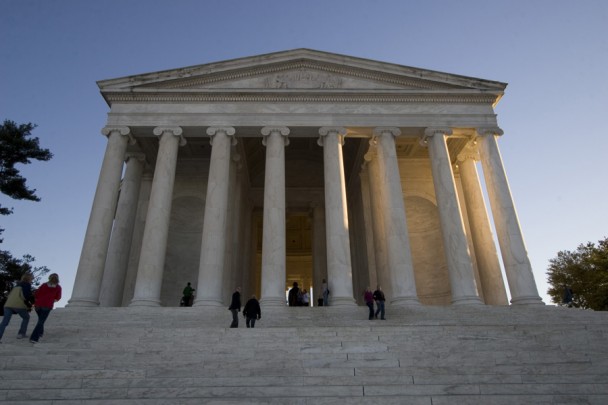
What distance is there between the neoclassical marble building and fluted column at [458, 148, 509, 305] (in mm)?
103

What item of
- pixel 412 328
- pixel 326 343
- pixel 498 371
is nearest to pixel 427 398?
pixel 498 371

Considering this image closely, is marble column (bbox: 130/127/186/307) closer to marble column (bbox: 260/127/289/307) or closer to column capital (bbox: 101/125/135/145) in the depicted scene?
column capital (bbox: 101/125/135/145)

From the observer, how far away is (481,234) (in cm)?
3206

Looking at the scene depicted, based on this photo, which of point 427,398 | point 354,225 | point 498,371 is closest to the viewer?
point 427,398

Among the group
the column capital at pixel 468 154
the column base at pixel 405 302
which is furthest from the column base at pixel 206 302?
the column capital at pixel 468 154

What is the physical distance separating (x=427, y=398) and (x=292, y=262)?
161 feet

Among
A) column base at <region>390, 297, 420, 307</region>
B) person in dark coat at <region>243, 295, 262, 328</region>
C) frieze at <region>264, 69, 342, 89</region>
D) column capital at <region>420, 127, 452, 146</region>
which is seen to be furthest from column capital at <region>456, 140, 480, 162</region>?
person in dark coat at <region>243, 295, 262, 328</region>

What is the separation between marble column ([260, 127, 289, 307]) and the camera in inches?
1001

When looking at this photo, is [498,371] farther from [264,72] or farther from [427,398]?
[264,72]

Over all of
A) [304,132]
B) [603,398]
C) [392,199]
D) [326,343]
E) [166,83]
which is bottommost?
[603,398]

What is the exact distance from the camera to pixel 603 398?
11508mm

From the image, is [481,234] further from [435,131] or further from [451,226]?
[435,131]

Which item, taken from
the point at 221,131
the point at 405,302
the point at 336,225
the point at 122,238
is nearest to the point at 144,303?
the point at 122,238

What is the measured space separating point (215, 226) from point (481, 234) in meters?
19.8
